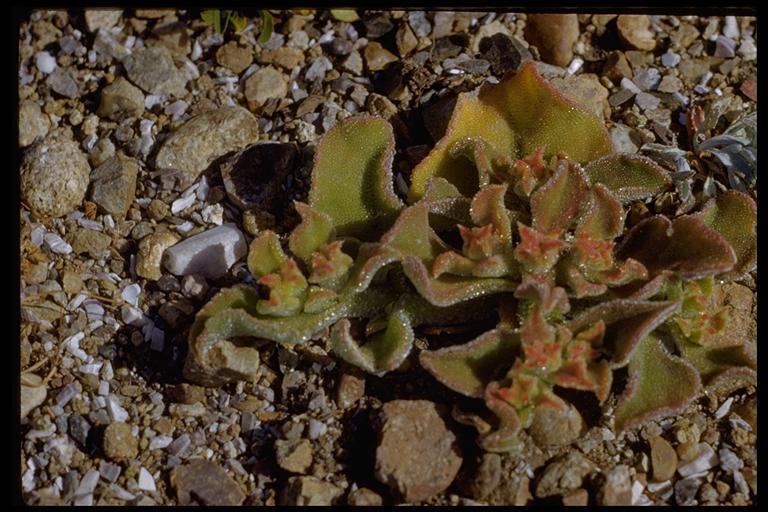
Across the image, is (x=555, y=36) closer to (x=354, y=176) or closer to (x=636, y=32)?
(x=636, y=32)

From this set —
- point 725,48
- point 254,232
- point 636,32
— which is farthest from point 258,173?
point 725,48

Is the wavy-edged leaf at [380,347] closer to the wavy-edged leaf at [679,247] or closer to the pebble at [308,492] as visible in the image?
the pebble at [308,492]

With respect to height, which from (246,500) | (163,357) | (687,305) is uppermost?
(687,305)

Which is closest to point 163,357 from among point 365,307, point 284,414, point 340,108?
point 284,414

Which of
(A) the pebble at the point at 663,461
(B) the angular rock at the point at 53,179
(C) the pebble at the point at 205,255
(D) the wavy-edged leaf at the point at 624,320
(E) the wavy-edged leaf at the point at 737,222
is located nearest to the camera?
(D) the wavy-edged leaf at the point at 624,320

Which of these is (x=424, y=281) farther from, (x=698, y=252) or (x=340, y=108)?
(x=340, y=108)

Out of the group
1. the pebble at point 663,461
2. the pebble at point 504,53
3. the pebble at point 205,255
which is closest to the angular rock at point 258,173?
the pebble at point 205,255
